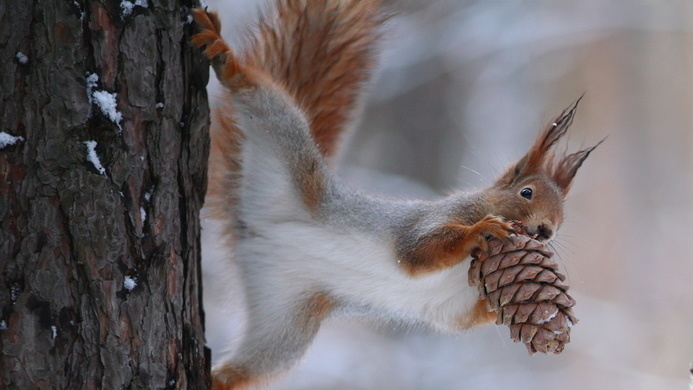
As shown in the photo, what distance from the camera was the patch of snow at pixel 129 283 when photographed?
1.28m

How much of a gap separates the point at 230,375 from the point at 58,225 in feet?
2.45

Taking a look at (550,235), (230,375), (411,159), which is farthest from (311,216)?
(411,159)

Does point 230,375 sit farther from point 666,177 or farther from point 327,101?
point 666,177

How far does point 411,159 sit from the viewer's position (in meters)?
4.07

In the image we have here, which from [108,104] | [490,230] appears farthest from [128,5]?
[490,230]

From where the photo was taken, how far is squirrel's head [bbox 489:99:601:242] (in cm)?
184

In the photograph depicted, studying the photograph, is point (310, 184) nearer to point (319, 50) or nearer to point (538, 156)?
point (319, 50)

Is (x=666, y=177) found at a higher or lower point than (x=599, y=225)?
higher

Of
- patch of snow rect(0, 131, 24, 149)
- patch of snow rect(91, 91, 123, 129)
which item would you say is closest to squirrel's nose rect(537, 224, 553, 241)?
patch of snow rect(91, 91, 123, 129)

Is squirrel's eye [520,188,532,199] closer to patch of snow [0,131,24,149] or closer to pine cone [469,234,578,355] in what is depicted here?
pine cone [469,234,578,355]

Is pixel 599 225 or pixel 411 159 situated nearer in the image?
pixel 411 159

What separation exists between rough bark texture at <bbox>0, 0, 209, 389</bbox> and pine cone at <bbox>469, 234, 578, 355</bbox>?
1.96 feet

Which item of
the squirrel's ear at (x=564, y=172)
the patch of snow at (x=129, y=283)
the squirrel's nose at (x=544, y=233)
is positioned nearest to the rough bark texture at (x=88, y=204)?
the patch of snow at (x=129, y=283)

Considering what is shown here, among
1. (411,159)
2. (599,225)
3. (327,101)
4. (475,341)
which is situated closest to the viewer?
(327,101)
